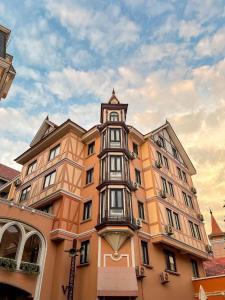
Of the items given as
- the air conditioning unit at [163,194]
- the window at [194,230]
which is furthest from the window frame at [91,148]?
the window at [194,230]

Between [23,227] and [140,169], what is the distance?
11.4 m

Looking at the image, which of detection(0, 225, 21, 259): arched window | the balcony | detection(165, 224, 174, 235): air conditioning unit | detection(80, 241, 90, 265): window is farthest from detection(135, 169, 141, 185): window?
detection(0, 225, 21, 259): arched window

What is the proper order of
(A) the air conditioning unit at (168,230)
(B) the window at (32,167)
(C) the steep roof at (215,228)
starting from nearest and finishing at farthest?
(A) the air conditioning unit at (168,230) → (B) the window at (32,167) → (C) the steep roof at (215,228)

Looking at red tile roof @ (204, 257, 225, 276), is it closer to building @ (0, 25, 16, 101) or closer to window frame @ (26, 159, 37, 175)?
window frame @ (26, 159, 37, 175)

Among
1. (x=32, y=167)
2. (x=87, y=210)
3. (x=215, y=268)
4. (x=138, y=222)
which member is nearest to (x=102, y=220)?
(x=87, y=210)

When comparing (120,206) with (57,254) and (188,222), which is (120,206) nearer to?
(57,254)

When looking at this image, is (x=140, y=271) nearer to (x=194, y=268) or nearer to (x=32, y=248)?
(x=32, y=248)

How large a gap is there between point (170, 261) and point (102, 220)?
7.44 metres

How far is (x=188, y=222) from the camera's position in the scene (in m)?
25.2

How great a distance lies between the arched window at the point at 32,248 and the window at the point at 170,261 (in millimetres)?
10228

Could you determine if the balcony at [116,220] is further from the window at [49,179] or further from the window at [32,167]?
the window at [32,167]

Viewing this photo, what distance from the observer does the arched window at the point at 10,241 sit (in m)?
18.1

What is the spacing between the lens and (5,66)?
61.1 feet

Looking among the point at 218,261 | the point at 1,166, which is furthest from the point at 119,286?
the point at 1,166
